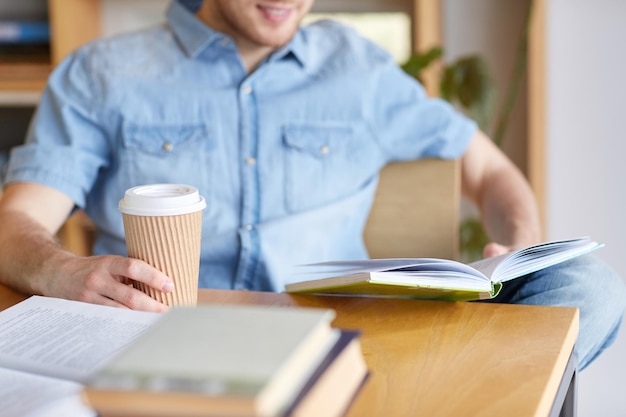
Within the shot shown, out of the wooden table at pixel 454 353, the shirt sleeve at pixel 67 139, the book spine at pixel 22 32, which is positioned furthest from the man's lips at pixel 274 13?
the book spine at pixel 22 32

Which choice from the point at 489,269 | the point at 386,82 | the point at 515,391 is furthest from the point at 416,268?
the point at 386,82

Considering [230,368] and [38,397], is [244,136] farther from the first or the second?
[230,368]

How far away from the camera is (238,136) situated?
148 centimetres

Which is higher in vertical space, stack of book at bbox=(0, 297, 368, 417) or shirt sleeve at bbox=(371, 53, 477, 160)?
stack of book at bbox=(0, 297, 368, 417)

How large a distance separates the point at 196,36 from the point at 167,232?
752 mm

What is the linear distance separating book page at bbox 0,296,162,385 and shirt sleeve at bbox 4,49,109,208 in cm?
51

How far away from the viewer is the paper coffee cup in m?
0.83

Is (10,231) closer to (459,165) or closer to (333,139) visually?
→ (333,139)

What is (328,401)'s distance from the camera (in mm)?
514

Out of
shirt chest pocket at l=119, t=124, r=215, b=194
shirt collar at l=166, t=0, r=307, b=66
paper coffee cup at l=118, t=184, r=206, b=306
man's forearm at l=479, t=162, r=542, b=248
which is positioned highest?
shirt collar at l=166, t=0, r=307, b=66

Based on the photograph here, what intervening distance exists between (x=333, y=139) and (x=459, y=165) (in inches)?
9.7

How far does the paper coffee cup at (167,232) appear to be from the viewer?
83 centimetres

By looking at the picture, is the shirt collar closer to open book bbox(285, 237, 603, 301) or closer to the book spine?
open book bbox(285, 237, 603, 301)

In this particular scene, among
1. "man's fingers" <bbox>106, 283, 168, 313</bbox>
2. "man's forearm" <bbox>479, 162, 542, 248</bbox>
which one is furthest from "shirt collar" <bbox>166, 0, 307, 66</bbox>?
"man's fingers" <bbox>106, 283, 168, 313</bbox>
